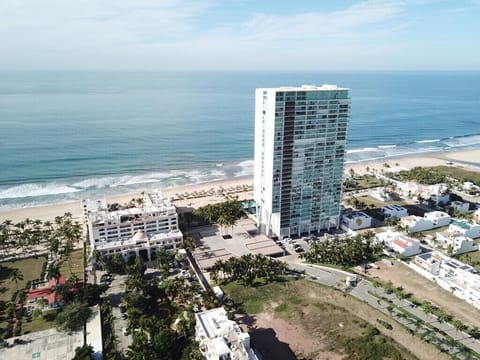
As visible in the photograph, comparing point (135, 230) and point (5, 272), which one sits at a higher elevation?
point (135, 230)

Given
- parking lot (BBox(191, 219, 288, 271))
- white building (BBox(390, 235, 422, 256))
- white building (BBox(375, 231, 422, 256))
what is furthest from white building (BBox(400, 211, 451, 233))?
parking lot (BBox(191, 219, 288, 271))

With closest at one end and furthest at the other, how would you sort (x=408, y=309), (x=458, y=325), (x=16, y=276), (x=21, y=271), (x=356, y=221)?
(x=458, y=325) < (x=408, y=309) < (x=16, y=276) < (x=21, y=271) < (x=356, y=221)

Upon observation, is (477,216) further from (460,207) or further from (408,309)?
(408,309)

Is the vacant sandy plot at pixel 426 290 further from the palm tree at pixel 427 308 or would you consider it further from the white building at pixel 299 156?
the white building at pixel 299 156

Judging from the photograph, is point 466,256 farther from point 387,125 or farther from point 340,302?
point 387,125

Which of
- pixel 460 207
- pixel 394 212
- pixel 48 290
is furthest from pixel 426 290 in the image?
pixel 48 290

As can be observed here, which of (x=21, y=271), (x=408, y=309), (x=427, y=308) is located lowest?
(x=408, y=309)
